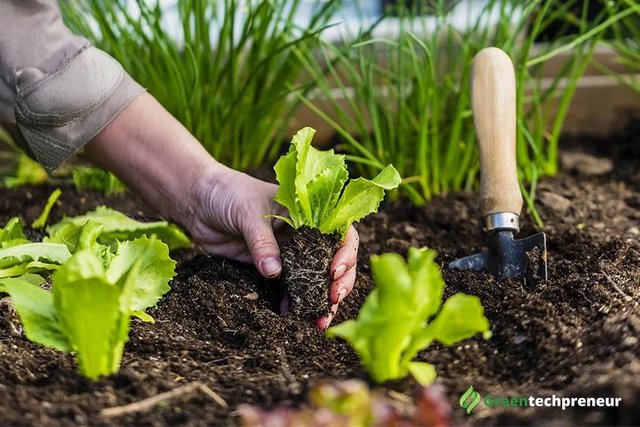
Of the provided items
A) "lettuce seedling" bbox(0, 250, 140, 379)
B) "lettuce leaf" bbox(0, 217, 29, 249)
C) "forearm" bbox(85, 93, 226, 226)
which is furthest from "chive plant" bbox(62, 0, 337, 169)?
"lettuce seedling" bbox(0, 250, 140, 379)

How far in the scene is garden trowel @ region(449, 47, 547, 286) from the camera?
4.25ft

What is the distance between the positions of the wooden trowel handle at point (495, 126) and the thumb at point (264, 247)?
325 millimetres

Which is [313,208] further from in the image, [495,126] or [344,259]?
[495,126]

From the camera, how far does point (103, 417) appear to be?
2.87 feet

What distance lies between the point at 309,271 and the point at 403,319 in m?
0.38

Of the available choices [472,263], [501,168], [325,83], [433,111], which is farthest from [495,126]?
[325,83]

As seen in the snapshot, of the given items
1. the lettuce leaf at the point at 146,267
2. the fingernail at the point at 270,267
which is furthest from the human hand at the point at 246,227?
the lettuce leaf at the point at 146,267

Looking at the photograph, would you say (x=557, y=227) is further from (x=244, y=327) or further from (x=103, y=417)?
(x=103, y=417)

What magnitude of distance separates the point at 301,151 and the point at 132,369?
388 millimetres

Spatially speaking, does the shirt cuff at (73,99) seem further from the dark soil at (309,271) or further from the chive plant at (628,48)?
the chive plant at (628,48)

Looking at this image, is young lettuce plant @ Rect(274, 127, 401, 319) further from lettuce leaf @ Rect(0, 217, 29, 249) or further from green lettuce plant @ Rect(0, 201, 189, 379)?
lettuce leaf @ Rect(0, 217, 29, 249)

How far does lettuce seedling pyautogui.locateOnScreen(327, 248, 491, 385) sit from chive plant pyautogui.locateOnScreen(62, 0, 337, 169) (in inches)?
34.5

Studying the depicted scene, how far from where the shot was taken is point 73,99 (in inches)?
54.9

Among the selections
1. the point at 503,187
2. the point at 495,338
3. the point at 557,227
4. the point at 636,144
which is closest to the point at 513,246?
the point at 503,187
